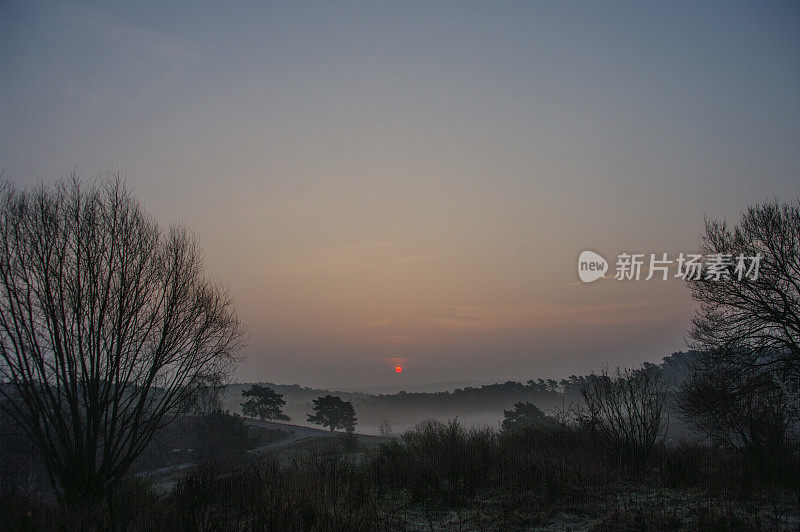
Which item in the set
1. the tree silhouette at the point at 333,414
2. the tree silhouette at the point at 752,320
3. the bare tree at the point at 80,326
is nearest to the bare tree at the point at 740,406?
the tree silhouette at the point at 752,320

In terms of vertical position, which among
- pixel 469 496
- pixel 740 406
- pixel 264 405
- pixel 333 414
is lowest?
pixel 333 414

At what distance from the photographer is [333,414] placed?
52.7 m

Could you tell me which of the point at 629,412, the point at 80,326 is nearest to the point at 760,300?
the point at 629,412

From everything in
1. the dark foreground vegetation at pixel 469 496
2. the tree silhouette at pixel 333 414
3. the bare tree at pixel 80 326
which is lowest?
the tree silhouette at pixel 333 414

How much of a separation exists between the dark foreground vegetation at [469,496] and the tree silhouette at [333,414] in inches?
1565

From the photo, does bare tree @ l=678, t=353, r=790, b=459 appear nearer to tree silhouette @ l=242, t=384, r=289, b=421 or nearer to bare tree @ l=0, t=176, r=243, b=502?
bare tree @ l=0, t=176, r=243, b=502

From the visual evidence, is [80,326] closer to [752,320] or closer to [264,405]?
[752,320]

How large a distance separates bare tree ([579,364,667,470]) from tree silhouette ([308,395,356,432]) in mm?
43202

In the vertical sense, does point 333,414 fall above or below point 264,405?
below

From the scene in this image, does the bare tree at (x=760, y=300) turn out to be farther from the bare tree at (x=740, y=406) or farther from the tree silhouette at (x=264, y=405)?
the tree silhouette at (x=264, y=405)

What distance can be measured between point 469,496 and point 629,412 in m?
5.80

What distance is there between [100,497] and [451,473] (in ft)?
27.7

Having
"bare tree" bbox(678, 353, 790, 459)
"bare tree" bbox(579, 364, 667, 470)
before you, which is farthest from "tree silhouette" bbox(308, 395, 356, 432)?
"bare tree" bbox(579, 364, 667, 470)

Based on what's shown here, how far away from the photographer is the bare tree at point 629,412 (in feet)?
41.2
